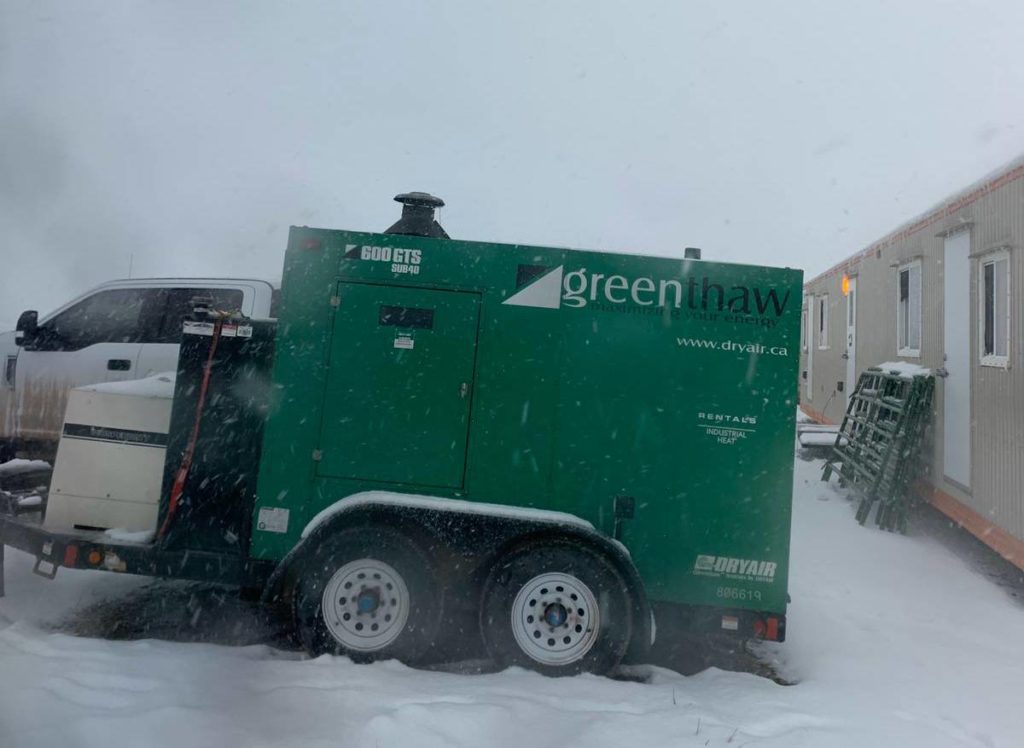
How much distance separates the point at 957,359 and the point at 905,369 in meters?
1.51

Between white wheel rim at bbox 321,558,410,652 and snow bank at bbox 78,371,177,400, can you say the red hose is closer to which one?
snow bank at bbox 78,371,177,400

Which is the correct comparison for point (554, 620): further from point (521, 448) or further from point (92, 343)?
point (92, 343)

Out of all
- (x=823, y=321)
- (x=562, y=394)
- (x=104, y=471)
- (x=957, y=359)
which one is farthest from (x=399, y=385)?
(x=823, y=321)

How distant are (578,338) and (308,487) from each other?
2.01 metres

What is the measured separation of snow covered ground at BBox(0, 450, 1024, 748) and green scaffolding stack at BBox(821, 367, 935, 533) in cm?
298

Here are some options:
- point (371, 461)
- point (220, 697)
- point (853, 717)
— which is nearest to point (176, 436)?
point (371, 461)

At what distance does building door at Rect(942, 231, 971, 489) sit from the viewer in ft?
26.9

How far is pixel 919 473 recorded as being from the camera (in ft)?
31.1

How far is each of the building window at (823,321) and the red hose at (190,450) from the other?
14.6 metres

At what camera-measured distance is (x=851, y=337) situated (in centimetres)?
1396

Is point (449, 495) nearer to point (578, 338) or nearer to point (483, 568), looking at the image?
point (483, 568)

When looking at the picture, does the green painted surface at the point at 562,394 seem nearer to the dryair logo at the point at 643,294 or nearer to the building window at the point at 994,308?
the dryair logo at the point at 643,294

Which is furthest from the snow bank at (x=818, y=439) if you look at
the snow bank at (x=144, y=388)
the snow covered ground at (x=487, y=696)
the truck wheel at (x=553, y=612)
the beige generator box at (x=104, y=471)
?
the beige generator box at (x=104, y=471)

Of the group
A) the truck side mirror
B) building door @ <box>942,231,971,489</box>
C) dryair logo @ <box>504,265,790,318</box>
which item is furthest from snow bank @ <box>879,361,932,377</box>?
the truck side mirror
